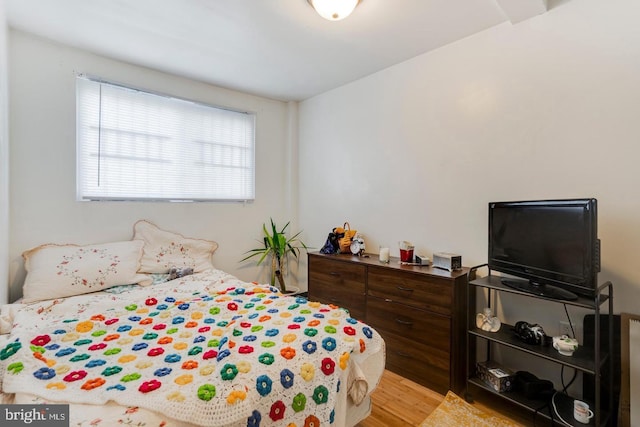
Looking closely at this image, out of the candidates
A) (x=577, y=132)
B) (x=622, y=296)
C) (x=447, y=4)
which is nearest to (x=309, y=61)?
(x=447, y=4)

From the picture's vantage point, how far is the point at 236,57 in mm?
2678

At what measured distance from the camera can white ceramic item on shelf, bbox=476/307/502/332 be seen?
201 cm

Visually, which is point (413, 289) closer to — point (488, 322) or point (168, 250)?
point (488, 322)

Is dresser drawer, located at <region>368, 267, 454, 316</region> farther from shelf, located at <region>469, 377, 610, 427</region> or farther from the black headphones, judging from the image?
shelf, located at <region>469, 377, 610, 427</region>

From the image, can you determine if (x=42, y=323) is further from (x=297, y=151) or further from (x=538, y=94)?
(x=538, y=94)

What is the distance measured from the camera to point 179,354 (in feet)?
4.35

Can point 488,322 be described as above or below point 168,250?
below

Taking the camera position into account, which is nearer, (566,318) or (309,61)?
(566,318)

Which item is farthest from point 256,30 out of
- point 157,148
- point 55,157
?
point 55,157

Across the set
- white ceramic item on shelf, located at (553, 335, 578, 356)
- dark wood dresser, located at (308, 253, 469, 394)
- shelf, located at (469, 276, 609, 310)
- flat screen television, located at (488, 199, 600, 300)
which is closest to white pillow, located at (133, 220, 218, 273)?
dark wood dresser, located at (308, 253, 469, 394)

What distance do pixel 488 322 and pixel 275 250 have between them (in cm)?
237

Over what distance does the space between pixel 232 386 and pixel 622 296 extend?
2.16m

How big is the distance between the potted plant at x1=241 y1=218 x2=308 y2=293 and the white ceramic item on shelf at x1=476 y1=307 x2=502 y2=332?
223cm

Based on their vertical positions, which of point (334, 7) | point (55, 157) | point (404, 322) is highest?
point (334, 7)
